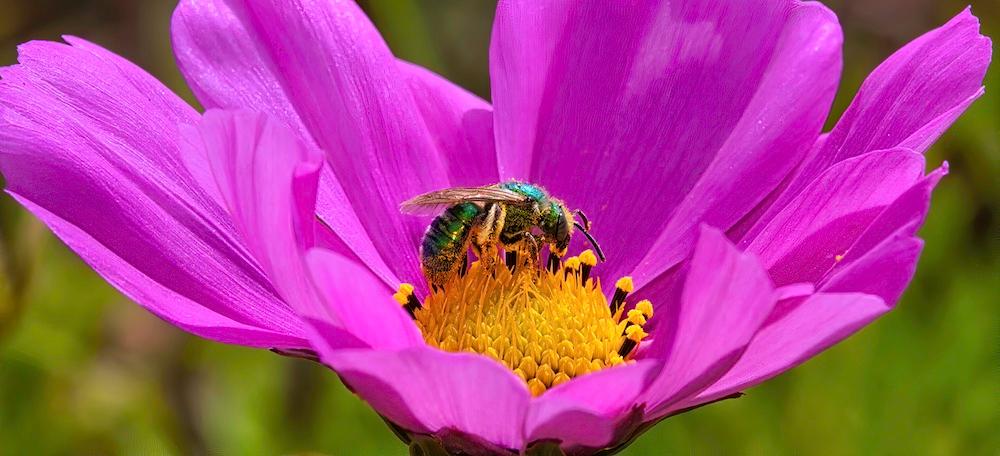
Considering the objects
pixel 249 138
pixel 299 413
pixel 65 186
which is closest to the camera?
pixel 249 138

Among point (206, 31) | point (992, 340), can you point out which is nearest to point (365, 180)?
point (206, 31)

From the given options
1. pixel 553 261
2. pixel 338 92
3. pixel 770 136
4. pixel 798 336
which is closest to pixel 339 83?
pixel 338 92

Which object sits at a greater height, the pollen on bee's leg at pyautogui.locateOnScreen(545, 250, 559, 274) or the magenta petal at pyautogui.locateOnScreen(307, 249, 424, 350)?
the magenta petal at pyautogui.locateOnScreen(307, 249, 424, 350)

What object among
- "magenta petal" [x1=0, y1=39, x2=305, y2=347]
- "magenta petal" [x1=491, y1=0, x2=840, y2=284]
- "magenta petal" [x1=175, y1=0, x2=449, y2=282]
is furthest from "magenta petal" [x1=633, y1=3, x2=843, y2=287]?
"magenta petal" [x1=0, y1=39, x2=305, y2=347]

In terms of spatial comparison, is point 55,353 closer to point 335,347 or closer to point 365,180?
point 365,180

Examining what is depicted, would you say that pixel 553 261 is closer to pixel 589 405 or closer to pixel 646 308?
pixel 646 308

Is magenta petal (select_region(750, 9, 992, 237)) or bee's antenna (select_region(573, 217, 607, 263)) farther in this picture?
bee's antenna (select_region(573, 217, 607, 263))

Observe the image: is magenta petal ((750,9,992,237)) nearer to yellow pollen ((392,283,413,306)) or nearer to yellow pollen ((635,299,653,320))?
yellow pollen ((635,299,653,320))

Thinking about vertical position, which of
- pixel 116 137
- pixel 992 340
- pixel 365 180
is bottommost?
pixel 992 340
